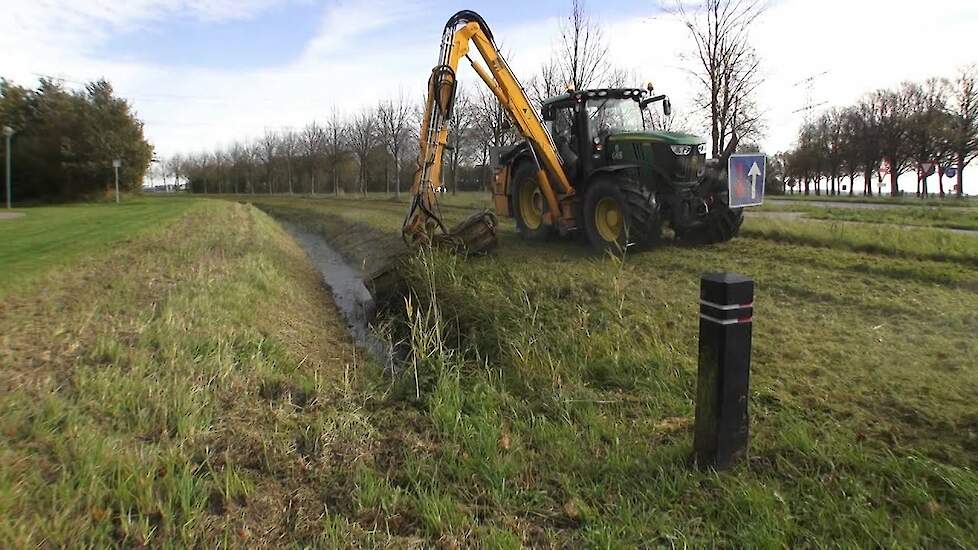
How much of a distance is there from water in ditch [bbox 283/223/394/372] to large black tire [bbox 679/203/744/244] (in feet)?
19.1

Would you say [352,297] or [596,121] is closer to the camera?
[596,121]

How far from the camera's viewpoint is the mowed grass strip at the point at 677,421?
2.80m

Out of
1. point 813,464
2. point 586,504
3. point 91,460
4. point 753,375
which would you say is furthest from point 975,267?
point 91,460

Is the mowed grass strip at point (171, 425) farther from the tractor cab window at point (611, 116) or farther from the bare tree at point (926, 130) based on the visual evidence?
the bare tree at point (926, 130)

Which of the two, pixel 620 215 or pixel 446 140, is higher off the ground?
pixel 446 140

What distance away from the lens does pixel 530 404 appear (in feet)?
15.0

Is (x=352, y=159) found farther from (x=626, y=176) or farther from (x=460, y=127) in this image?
(x=626, y=176)

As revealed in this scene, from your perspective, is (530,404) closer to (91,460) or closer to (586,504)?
(586,504)

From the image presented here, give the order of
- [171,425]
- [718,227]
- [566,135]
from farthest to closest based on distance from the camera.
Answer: [566,135], [718,227], [171,425]

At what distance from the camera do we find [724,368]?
3090mm


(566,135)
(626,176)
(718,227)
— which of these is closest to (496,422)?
(626,176)

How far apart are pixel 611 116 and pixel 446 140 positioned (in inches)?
122

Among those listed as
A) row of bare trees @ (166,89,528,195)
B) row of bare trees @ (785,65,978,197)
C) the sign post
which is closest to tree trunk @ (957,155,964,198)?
row of bare trees @ (785,65,978,197)

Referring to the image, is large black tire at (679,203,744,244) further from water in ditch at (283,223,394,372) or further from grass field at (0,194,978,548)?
water in ditch at (283,223,394,372)
